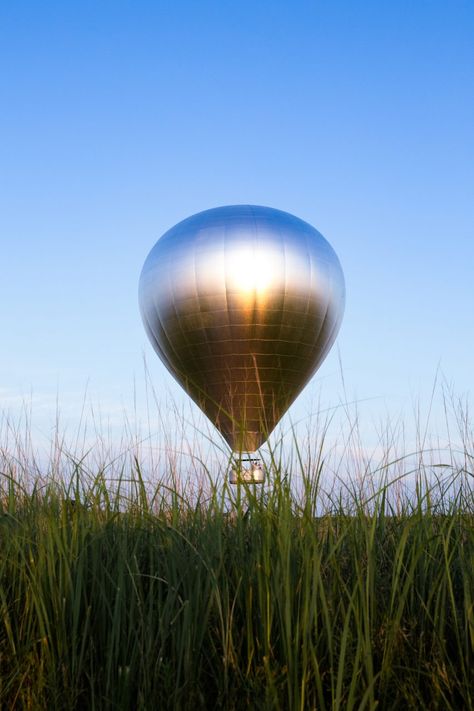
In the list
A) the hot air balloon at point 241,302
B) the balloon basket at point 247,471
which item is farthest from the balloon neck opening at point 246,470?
the hot air balloon at point 241,302

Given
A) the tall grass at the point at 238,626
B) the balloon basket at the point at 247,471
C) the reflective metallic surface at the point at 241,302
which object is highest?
the reflective metallic surface at the point at 241,302

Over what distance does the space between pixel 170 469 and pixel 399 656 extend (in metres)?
2.01

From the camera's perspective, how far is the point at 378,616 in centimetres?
298

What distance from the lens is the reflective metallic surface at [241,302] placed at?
24.9 meters

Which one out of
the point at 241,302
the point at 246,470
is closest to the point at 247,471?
the point at 246,470

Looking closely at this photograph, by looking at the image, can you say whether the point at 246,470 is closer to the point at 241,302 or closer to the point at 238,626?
the point at 238,626

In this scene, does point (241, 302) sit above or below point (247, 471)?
above

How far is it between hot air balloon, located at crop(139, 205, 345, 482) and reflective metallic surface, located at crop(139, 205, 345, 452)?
1.3 inches

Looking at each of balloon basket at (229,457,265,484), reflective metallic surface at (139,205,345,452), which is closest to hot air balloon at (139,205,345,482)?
reflective metallic surface at (139,205,345,452)

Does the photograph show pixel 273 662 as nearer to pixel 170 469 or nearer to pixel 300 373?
pixel 170 469

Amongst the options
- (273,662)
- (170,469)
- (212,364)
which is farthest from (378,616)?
(212,364)

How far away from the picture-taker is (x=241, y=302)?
25.2 m

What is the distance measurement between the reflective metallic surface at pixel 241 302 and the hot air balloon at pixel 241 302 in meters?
0.03

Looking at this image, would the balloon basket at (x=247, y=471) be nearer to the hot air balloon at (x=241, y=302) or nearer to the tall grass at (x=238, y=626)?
the tall grass at (x=238, y=626)
